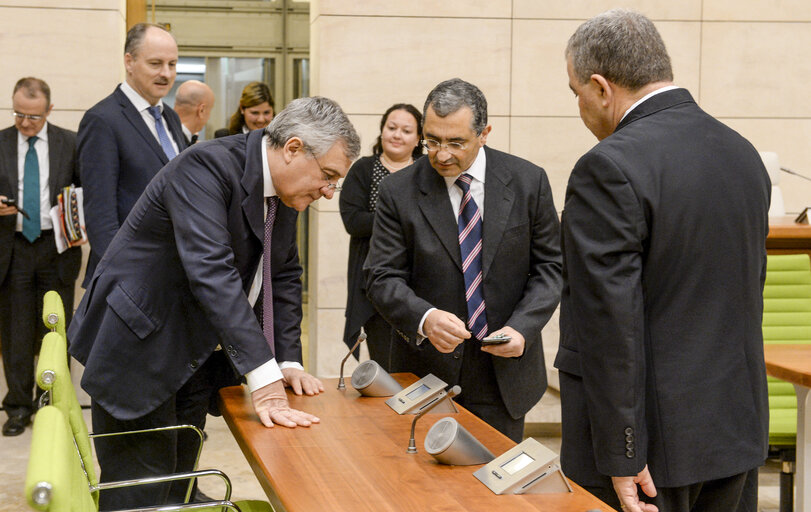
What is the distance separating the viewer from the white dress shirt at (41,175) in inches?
204

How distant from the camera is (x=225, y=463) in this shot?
4.73 metres

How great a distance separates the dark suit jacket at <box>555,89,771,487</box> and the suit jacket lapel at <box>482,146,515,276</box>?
876 mm

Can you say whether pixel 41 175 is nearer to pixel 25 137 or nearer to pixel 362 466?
pixel 25 137

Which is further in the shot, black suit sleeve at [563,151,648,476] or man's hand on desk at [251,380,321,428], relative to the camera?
man's hand on desk at [251,380,321,428]

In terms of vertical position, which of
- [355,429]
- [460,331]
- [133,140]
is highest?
[133,140]

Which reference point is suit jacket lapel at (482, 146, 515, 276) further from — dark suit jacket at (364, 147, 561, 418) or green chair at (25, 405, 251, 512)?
green chair at (25, 405, 251, 512)

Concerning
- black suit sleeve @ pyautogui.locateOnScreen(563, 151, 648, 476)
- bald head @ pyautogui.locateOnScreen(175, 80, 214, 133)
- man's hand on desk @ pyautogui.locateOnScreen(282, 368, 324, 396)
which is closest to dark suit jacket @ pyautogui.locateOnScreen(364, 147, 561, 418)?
man's hand on desk @ pyautogui.locateOnScreen(282, 368, 324, 396)

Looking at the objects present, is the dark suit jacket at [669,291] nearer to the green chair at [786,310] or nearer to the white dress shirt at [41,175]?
the green chair at [786,310]

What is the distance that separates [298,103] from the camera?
97.4 inches

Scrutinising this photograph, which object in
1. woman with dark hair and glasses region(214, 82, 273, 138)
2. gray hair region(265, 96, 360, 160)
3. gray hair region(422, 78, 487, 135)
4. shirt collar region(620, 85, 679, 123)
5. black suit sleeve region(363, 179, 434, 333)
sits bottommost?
black suit sleeve region(363, 179, 434, 333)

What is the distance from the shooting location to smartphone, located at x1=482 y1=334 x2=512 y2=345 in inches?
103

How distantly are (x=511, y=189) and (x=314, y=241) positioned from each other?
10.7ft

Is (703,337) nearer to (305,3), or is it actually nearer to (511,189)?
(511,189)

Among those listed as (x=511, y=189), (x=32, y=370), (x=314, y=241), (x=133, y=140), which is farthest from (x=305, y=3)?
(x=511, y=189)
